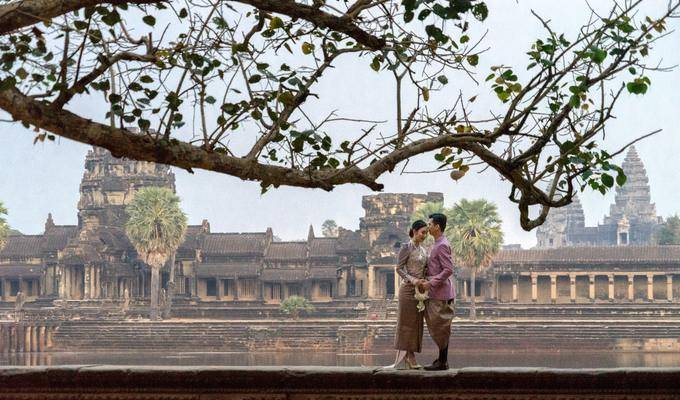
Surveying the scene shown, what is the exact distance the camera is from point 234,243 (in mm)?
65250

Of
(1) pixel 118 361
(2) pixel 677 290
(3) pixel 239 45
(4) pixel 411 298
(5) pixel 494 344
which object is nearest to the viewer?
(3) pixel 239 45

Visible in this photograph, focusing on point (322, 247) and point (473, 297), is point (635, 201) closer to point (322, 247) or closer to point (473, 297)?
point (322, 247)

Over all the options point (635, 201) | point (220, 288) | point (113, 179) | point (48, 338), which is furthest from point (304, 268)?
point (635, 201)

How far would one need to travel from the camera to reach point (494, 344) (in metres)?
53.7

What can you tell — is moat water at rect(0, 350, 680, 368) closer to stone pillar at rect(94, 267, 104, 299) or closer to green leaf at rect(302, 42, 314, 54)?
stone pillar at rect(94, 267, 104, 299)

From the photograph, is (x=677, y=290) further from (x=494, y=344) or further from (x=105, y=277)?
(x=105, y=277)

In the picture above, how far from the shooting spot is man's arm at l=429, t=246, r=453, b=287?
1010cm

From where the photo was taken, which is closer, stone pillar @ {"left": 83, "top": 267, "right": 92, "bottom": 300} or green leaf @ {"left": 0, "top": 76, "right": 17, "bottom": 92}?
green leaf @ {"left": 0, "top": 76, "right": 17, "bottom": 92}

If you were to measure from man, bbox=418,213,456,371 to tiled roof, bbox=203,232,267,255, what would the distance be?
5427 cm

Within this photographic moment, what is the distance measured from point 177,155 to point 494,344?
46.3m

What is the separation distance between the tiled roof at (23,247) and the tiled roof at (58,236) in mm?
617

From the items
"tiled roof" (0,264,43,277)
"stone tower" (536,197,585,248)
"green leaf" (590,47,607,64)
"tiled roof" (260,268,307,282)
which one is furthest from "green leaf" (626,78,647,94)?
"stone tower" (536,197,585,248)

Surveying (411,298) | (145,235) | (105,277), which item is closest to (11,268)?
(105,277)

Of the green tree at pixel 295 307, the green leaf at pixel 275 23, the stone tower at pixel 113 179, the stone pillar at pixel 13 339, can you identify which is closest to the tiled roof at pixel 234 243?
the green tree at pixel 295 307
